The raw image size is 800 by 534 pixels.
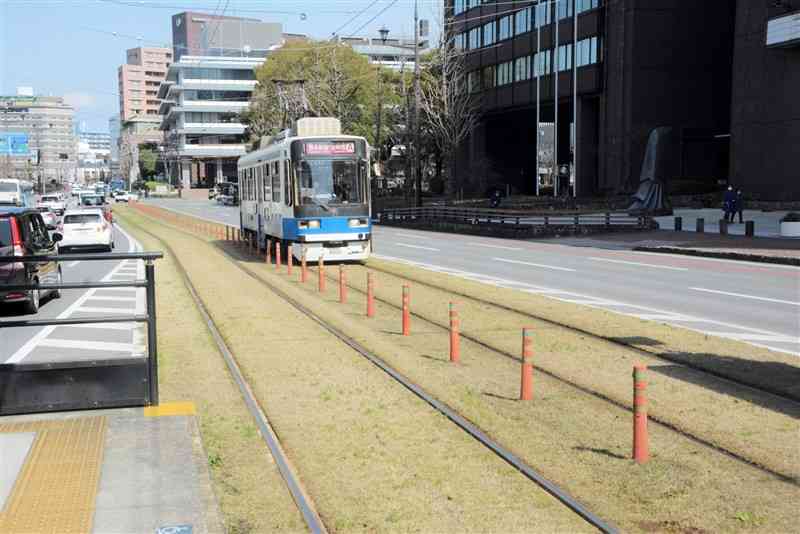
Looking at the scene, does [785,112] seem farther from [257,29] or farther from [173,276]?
[257,29]

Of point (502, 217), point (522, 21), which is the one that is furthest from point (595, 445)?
point (522, 21)

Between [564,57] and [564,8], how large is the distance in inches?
142

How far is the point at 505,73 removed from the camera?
74938 mm

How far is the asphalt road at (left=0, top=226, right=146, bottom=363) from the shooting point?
12.0 m

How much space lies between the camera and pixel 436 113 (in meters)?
68.3

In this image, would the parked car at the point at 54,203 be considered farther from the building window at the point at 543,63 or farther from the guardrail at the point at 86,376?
the guardrail at the point at 86,376

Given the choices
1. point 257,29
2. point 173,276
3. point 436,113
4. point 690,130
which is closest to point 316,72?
point 436,113

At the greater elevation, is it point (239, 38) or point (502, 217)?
point (239, 38)

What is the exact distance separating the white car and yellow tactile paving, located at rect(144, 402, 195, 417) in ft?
85.7

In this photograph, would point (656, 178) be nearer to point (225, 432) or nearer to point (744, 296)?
point (744, 296)

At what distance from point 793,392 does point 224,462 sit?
5985mm

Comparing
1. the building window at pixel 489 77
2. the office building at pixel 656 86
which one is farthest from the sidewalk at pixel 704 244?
the building window at pixel 489 77

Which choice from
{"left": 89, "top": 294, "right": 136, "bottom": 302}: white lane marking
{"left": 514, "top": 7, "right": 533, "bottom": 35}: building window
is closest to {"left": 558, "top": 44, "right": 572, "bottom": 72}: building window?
{"left": 514, "top": 7, "right": 533, "bottom": 35}: building window

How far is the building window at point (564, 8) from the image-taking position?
6569cm
